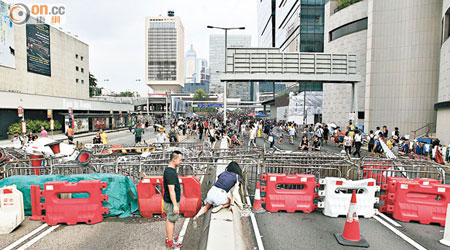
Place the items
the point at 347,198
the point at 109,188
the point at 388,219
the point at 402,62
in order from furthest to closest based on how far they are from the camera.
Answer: the point at 402,62
the point at 347,198
the point at 388,219
the point at 109,188

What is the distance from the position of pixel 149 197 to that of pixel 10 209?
9.24ft

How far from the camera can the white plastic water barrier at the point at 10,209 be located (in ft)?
18.1

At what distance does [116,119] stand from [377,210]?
43.0m

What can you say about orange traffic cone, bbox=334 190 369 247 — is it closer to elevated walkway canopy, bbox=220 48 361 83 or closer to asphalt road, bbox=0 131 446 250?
asphalt road, bbox=0 131 446 250

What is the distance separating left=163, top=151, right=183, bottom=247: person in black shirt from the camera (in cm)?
453

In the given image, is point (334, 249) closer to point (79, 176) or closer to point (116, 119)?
point (79, 176)

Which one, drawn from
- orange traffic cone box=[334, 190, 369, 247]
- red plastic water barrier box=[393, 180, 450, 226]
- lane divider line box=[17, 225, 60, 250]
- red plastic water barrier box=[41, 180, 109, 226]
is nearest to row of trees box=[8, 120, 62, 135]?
red plastic water barrier box=[41, 180, 109, 226]

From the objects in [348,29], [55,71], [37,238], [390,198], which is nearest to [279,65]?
[348,29]

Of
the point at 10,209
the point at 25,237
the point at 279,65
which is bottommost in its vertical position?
the point at 25,237

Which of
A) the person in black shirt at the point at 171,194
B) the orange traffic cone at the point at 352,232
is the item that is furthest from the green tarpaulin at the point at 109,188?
the orange traffic cone at the point at 352,232

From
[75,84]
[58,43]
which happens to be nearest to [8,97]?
[58,43]

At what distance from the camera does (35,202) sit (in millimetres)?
6059

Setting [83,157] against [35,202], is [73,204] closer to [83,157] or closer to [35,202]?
[35,202]

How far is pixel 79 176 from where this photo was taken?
21.2ft
